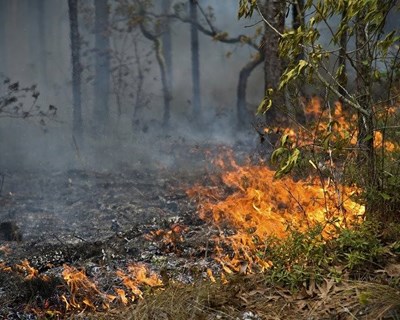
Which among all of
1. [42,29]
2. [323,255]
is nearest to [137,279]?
[323,255]

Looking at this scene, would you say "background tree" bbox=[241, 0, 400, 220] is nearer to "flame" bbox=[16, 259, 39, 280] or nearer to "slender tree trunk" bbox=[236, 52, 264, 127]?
"flame" bbox=[16, 259, 39, 280]

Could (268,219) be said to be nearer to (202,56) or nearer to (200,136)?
(200,136)

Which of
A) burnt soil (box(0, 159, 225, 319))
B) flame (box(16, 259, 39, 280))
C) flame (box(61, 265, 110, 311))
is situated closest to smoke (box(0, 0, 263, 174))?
burnt soil (box(0, 159, 225, 319))

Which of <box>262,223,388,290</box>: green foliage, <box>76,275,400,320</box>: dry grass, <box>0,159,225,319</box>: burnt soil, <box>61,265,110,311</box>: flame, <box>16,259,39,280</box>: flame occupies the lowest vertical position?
<box>0,159,225,319</box>: burnt soil

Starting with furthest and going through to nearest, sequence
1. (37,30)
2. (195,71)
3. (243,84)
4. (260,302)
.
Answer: (37,30)
(195,71)
(243,84)
(260,302)

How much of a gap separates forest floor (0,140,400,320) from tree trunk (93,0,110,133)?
367 inches

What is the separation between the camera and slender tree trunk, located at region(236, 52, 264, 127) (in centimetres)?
1589

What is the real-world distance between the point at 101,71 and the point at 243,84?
697 cm

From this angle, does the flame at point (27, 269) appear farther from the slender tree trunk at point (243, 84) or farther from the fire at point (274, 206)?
the slender tree trunk at point (243, 84)

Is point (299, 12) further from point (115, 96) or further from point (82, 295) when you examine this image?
point (115, 96)

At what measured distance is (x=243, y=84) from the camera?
17.5m

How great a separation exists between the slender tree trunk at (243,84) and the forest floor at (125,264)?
266 inches

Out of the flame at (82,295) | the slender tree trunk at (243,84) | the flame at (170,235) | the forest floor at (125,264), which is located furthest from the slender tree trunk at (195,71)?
the flame at (82,295)

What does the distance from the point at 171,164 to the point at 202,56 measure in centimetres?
1819
